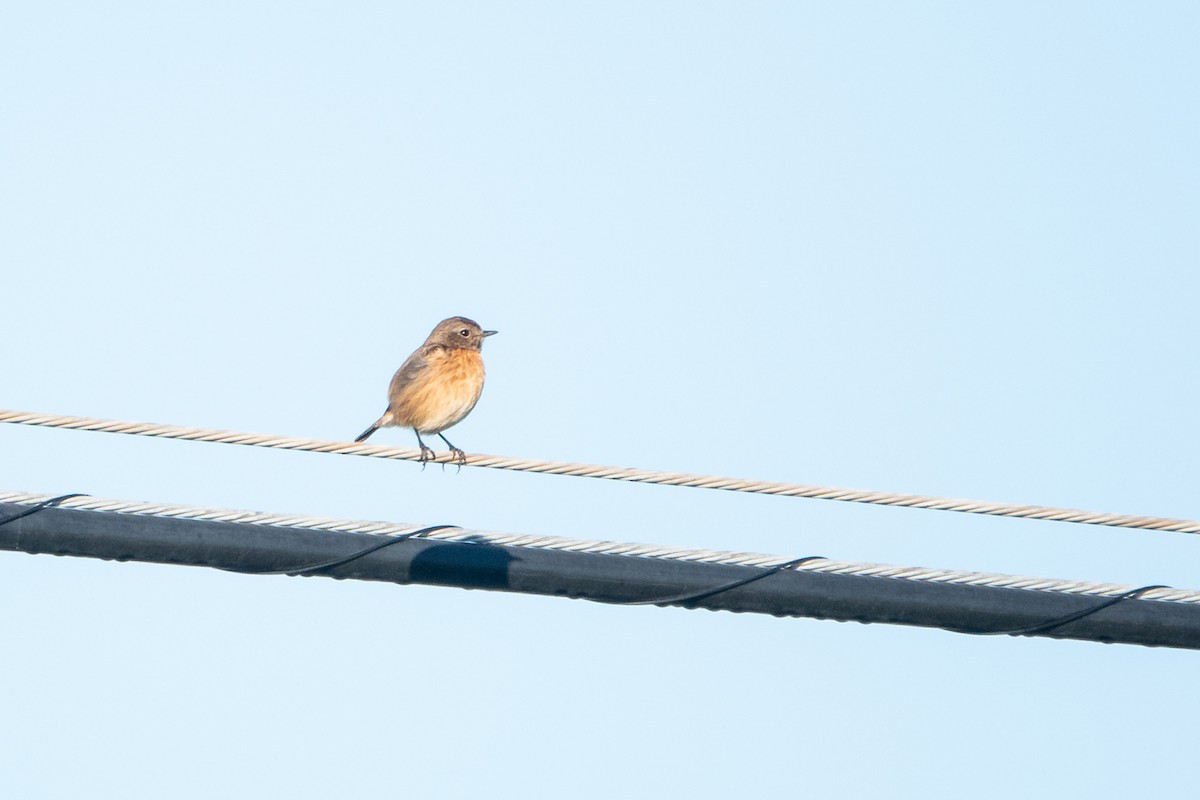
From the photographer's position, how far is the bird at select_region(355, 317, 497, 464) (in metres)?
14.3

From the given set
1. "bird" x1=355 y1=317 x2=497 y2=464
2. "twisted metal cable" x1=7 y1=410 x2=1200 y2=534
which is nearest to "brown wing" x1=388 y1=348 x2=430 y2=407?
"bird" x1=355 y1=317 x2=497 y2=464

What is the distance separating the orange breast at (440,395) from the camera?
1426 centimetres

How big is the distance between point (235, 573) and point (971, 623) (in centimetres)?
310

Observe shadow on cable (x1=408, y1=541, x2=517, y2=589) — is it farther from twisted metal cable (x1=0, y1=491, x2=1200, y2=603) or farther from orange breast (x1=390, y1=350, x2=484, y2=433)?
orange breast (x1=390, y1=350, x2=484, y2=433)

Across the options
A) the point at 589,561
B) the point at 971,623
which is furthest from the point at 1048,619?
the point at 589,561

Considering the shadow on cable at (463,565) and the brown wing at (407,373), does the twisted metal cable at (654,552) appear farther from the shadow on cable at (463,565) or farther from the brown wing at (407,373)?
the brown wing at (407,373)

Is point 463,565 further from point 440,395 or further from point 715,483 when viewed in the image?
point 440,395

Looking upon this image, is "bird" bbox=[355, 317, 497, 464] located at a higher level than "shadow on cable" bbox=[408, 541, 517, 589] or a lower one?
higher

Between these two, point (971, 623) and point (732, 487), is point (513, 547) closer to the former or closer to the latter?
point (732, 487)

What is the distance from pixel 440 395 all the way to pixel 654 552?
749 centimetres

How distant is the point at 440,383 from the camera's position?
1434 cm

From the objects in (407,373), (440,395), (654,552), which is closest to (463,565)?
(654,552)

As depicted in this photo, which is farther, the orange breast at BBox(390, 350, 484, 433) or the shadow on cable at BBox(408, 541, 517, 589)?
the orange breast at BBox(390, 350, 484, 433)

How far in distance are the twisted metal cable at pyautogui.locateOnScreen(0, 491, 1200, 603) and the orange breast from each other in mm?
7377
